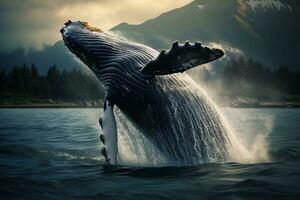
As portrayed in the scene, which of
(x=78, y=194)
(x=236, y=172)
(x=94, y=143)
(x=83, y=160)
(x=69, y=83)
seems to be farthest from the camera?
(x=69, y=83)

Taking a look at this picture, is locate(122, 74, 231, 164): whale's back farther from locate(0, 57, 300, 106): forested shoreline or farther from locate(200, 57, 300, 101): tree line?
locate(200, 57, 300, 101): tree line

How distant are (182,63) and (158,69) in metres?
0.40

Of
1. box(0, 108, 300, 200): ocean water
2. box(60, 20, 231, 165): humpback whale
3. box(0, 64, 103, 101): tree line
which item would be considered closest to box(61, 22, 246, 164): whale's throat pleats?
box(60, 20, 231, 165): humpback whale

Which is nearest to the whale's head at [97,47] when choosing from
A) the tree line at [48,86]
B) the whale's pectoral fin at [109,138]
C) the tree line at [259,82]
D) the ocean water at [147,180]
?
the whale's pectoral fin at [109,138]

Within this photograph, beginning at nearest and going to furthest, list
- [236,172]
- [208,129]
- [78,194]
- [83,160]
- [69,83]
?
[78,194]
[236,172]
[208,129]
[83,160]
[69,83]

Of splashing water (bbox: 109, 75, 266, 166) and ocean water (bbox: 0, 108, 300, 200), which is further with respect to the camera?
splashing water (bbox: 109, 75, 266, 166)

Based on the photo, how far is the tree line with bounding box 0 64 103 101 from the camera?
112m

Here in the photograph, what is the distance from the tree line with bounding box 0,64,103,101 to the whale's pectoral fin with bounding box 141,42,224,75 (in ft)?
337

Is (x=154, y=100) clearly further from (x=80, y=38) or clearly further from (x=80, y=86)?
(x=80, y=86)

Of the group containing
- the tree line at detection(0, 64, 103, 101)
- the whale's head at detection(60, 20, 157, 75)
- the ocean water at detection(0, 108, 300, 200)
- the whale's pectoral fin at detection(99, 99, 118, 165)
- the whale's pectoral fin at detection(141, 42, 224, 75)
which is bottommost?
the ocean water at detection(0, 108, 300, 200)

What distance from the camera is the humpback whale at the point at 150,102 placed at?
7.39 meters

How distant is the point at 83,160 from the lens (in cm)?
945

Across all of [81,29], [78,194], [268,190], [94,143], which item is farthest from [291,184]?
[94,143]

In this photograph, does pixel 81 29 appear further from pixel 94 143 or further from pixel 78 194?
pixel 94 143
